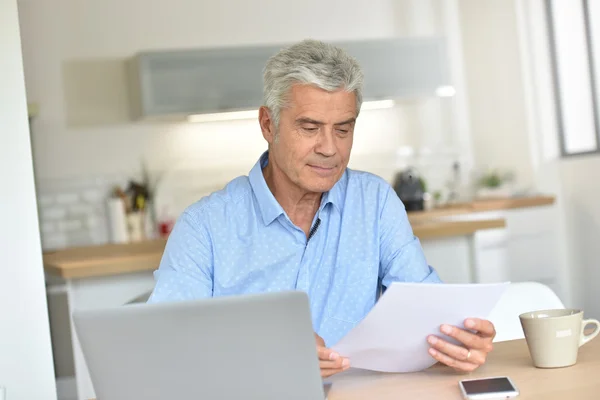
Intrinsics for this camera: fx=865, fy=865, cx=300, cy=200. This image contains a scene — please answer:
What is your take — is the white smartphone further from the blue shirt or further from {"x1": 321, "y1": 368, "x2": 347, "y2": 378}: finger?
the blue shirt

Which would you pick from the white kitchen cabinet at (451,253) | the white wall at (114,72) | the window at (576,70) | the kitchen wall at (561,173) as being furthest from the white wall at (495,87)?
the white kitchen cabinet at (451,253)

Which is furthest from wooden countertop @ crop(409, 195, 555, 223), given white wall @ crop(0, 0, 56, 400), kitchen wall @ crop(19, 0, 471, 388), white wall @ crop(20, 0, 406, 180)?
white wall @ crop(0, 0, 56, 400)

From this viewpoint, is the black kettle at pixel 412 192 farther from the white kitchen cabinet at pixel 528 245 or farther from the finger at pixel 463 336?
the finger at pixel 463 336

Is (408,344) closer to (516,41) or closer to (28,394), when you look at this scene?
(28,394)

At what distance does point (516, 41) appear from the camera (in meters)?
6.18

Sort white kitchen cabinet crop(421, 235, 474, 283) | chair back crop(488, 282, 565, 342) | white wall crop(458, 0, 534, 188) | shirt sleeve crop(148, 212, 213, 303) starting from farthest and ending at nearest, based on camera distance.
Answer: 1. white wall crop(458, 0, 534, 188)
2. white kitchen cabinet crop(421, 235, 474, 283)
3. chair back crop(488, 282, 565, 342)
4. shirt sleeve crop(148, 212, 213, 303)

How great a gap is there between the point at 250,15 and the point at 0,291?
4006 mm

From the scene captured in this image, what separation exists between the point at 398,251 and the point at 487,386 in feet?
2.09

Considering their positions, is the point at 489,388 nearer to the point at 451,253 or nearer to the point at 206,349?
the point at 206,349

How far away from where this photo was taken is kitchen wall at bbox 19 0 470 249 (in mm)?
5543

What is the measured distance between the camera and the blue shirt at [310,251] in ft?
6.27

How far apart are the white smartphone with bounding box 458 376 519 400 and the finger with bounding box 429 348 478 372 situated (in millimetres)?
60

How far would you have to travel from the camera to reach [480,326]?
1.46 m

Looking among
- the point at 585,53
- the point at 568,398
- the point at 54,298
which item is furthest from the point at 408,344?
the point at 585,53
